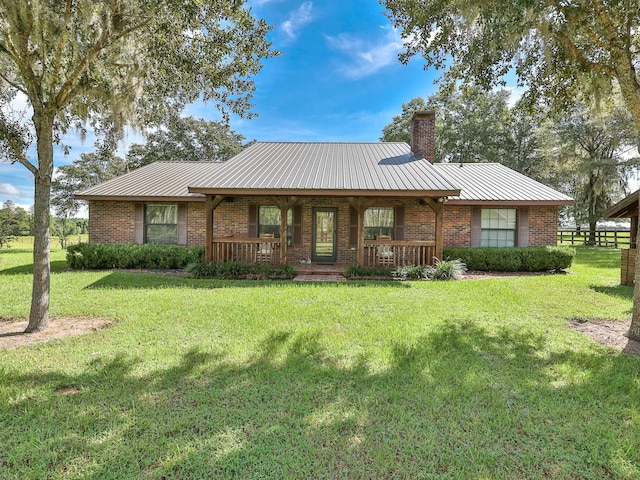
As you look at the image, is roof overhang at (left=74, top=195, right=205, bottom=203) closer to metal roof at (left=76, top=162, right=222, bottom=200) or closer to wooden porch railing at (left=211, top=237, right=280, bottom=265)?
metal roof at (left=76, top=162, right=222, bottom=200)

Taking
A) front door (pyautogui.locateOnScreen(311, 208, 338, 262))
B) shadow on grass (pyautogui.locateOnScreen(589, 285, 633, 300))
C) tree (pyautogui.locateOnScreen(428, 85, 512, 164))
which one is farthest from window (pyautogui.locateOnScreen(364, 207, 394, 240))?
tree (pyautogui.locateOnScreen(428, 85, 512, 164))

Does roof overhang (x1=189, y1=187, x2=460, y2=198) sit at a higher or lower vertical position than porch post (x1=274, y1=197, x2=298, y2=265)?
higher

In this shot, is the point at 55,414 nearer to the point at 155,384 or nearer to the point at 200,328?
the point at 155,384

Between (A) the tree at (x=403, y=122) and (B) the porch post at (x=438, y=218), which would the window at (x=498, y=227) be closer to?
(B) the porch post at (x=438, y=218)

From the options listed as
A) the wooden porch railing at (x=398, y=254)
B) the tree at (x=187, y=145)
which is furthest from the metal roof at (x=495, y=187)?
the tree at (x=187, y=145)

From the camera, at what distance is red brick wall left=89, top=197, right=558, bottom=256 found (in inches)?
445

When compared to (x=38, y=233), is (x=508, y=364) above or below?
below

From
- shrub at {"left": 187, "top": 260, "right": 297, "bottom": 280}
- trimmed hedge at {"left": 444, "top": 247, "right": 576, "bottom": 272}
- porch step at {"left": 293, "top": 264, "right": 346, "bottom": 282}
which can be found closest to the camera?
porch step at {"left": 293, "top": 264, "right": 346, "bottom": 282}

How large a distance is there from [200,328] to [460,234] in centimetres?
1000

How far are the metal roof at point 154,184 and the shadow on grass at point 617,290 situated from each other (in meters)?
12.1

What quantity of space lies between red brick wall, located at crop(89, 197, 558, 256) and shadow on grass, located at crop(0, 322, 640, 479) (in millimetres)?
7588

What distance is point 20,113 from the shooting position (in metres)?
5.08

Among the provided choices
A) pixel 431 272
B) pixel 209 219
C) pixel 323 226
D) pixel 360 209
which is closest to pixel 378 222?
pixel 323 226

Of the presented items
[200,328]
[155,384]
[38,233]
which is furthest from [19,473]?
[38,233]
